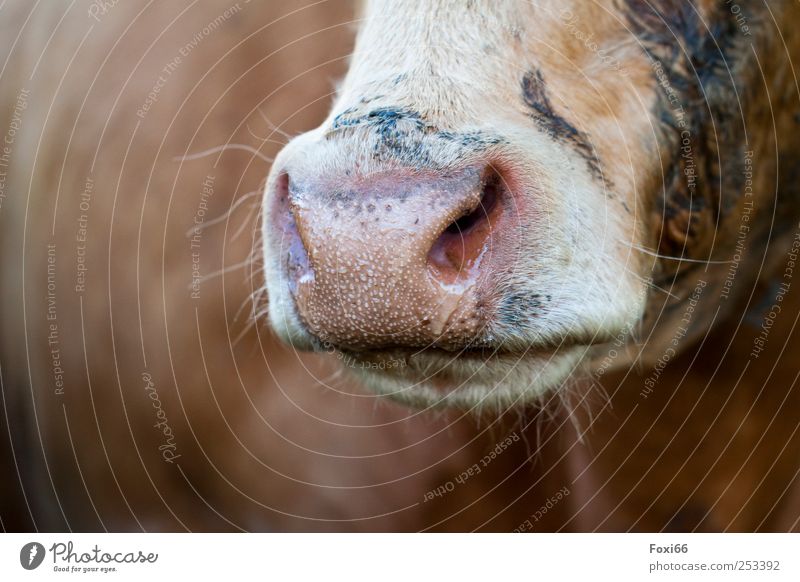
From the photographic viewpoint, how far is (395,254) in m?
0.81

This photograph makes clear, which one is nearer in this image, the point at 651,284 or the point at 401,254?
the point at 401,254

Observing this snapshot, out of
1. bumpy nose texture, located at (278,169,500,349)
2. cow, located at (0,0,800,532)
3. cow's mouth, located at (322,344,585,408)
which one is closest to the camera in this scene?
bumpy nose texture, located at (278,169,500,349)

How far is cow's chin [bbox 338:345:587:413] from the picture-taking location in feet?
3.05

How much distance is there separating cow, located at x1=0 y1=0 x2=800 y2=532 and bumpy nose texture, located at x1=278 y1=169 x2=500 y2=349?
0.51 ft

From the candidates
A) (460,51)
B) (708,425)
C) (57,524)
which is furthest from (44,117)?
(708,425)

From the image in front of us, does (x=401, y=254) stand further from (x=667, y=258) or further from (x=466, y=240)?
(x=667, y=258)

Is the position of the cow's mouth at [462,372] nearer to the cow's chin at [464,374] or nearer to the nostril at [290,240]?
the cow's chin at [464,374]

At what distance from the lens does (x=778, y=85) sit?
1151mm

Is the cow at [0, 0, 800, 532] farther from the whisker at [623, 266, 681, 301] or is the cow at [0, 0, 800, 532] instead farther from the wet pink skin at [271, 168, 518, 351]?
the wet pink skin at [271, 168, 518, 351]
